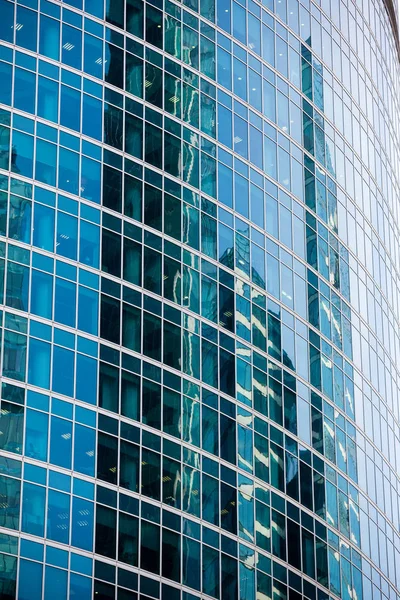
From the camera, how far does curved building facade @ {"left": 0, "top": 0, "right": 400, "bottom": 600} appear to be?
231 ft

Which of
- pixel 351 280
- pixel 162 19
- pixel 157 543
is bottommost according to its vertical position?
pixel 157 543

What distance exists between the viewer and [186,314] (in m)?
78.4

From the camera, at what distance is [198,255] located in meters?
80.2

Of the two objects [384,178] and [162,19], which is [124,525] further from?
[384,178]

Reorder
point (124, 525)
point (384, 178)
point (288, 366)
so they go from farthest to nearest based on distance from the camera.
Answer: point (384, 178) → point (288, 366) → point (124, 525)

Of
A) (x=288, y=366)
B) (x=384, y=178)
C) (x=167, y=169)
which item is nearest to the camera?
(x=167, y=169)

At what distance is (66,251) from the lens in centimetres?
7319

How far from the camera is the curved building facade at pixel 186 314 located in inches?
2776

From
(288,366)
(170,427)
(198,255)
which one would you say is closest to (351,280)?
(288,366)

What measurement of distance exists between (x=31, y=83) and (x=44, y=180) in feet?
16.1

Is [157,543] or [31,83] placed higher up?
[31,83]

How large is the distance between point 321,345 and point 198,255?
1302cm

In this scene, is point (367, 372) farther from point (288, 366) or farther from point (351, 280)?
point (288, 366)

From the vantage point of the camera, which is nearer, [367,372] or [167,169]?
[167,169]
